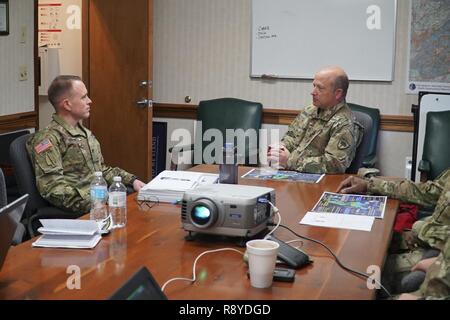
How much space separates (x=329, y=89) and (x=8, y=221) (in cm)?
247

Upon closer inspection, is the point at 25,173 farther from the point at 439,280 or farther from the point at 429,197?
the point at 439,280

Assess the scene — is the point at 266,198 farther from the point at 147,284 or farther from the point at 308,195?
the point at 147,284

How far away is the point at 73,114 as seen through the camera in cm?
328

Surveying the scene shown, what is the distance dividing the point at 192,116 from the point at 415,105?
1.85m

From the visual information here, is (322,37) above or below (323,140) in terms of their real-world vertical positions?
above

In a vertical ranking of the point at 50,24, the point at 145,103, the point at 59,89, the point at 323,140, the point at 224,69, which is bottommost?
the point at 323,140

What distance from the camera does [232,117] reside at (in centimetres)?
518

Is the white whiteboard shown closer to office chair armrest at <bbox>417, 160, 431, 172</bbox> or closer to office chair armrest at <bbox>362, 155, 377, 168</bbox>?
office chair armrest at <bbox>362, 155, 377, 168</bbox>

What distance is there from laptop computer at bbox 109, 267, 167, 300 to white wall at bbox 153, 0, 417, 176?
382cm

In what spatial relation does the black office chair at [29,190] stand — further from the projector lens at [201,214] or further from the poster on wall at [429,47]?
the poster on wall at [429,47]

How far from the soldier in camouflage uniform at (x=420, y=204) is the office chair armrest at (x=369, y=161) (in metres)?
1.64

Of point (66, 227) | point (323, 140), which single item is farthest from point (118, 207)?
point (323, 140)

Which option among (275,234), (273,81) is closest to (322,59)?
(273,81)

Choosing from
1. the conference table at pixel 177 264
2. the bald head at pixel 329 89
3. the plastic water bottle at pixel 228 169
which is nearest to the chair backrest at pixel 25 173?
the conference table at pixel 177 264
